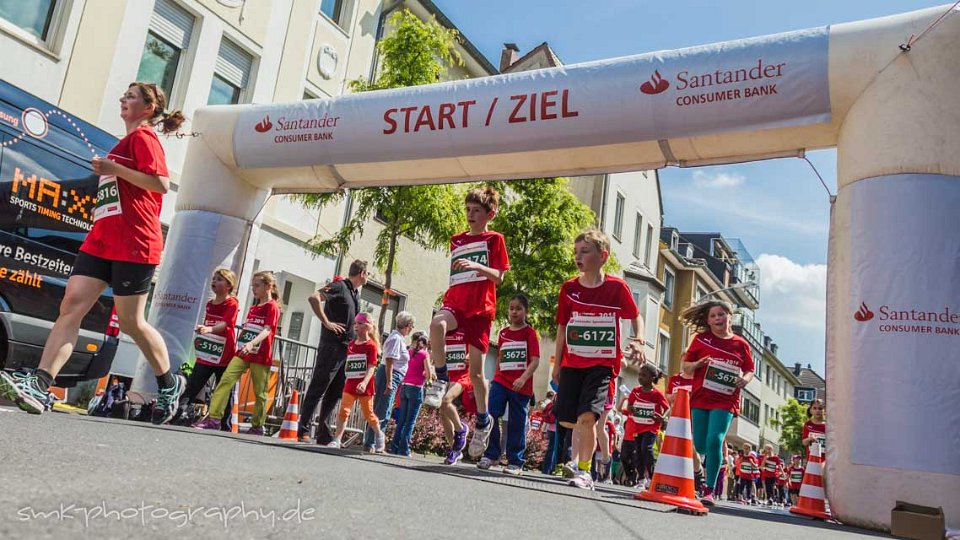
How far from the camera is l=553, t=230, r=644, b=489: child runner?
5527 millimetres

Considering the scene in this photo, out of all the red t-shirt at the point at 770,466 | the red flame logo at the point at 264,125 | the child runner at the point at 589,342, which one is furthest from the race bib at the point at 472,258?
the red t-shirt at the point at 770,466

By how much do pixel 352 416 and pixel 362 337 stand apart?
448 cm

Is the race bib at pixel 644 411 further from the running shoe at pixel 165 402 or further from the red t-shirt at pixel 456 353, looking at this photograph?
the running shoe at pixel 165 402

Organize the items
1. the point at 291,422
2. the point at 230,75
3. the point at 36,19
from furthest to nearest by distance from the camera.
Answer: the point at 230,75
the point at 36,19
the point at 291,422

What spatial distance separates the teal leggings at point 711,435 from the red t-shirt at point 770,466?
76.3 ft

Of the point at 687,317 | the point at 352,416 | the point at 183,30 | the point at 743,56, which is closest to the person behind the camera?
the point at 743,56

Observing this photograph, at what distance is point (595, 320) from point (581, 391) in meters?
0.53

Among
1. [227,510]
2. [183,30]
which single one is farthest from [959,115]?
[183,30]

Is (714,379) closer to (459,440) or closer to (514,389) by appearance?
(514,389)

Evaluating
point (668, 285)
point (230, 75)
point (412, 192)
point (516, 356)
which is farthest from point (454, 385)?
point (668, 285)

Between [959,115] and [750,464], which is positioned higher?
[959,115]

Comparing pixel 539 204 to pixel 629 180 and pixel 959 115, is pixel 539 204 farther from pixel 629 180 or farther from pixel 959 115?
pixel 629 180

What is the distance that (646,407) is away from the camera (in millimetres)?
11344

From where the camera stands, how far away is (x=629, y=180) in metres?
34.3
